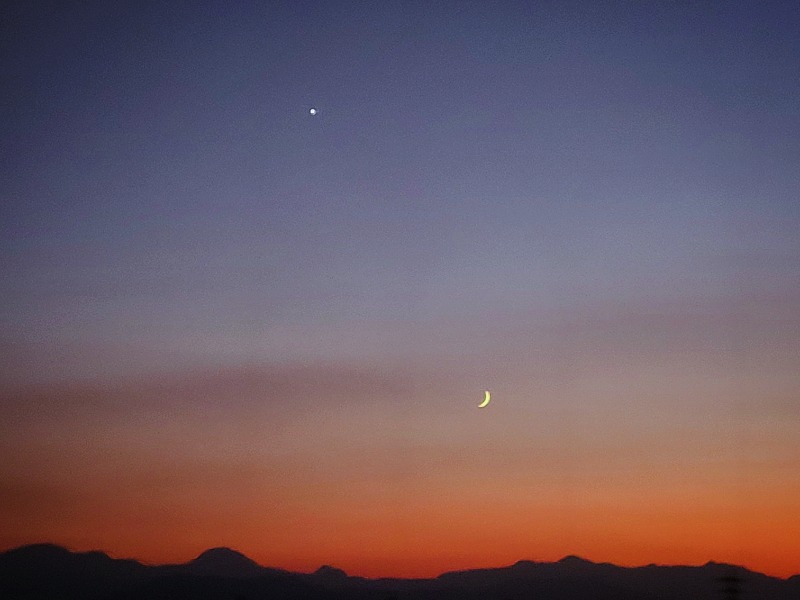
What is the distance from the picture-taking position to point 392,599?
55.6 meters

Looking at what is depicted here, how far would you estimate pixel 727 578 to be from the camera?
38.9 m

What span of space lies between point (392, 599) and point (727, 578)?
23.7 meters

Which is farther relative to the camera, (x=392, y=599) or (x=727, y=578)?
(x=392, y=599)
